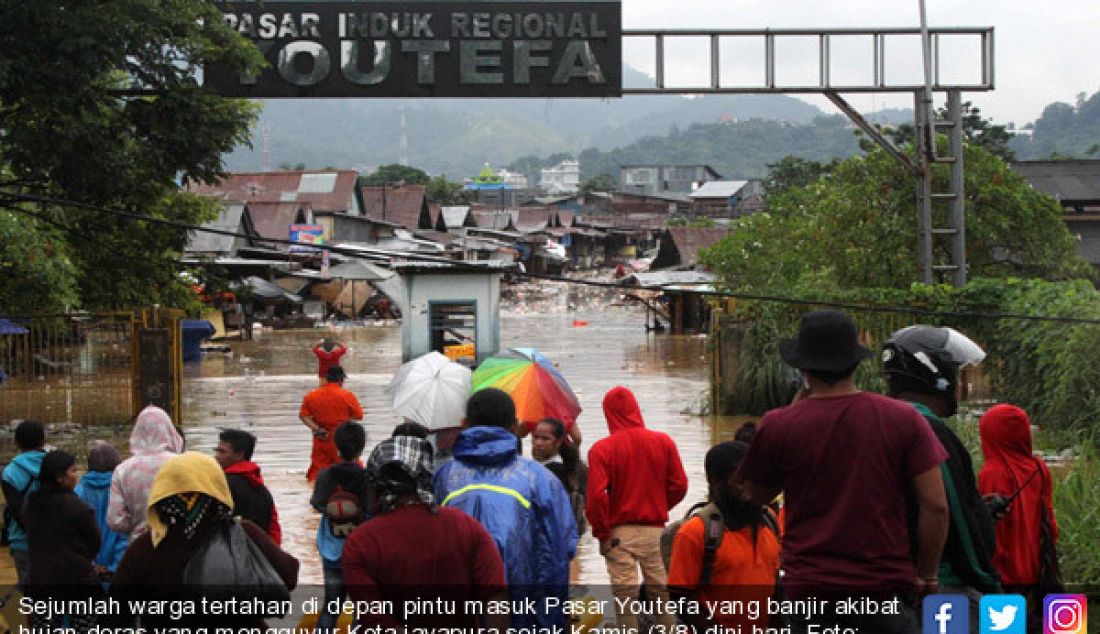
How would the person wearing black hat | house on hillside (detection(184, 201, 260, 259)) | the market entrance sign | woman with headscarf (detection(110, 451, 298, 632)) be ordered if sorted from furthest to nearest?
house on hillside (detection(184, 201, 260, 259)) → the market entrance sign → woman with headscarf (detection(110, 451, 298, 632)) → the person wearing black hat

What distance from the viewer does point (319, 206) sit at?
67.8 meters

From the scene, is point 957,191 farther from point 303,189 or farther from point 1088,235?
point 303,189

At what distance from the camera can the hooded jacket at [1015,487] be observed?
6152 mm

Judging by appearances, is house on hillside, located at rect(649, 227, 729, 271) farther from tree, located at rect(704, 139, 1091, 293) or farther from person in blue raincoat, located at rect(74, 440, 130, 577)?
person in blue raincoat, located at rect(74, 440, 130, 577)

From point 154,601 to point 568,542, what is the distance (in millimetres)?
1749

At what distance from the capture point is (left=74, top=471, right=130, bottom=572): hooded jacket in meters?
7.68

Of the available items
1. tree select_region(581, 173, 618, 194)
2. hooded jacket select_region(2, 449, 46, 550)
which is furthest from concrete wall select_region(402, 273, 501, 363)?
tree select_region(581, 173, 618, 194)

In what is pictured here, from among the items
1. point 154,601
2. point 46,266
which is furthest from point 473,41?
point 154,601

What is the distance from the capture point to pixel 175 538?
5355 millimetres

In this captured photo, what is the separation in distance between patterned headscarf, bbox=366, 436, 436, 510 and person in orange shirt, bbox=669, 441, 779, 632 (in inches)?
40.5

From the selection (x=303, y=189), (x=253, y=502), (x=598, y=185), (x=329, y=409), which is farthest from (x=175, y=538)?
(x=598, y=185)

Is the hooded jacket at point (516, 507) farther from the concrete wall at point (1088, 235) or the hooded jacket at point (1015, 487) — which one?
the concrete wall at point (1088, 235)

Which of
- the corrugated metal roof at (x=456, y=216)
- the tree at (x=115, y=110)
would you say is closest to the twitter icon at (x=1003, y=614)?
the tree at (x=115, y=110)

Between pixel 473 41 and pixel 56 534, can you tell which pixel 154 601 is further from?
pixel 473 41
